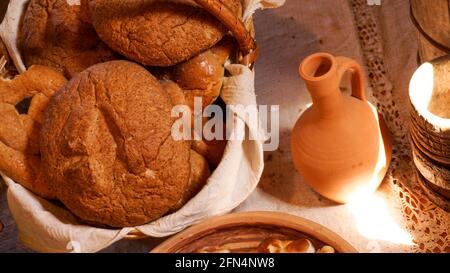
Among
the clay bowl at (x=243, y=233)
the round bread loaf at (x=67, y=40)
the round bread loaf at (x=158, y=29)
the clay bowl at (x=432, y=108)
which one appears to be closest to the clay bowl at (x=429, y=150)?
the clay bowl at (x=432, y=108)

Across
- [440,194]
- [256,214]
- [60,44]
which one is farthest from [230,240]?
[60,44]

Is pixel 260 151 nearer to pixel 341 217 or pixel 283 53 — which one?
pixel 341 217

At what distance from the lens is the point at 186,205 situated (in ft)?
3.34

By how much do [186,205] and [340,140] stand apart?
305 mm

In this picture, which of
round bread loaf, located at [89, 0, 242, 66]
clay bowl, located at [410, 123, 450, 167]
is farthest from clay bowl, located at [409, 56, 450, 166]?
round bread loaf, located at [89, 0, 242, 66]

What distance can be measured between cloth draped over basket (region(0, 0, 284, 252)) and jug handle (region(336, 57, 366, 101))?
0.62 ft

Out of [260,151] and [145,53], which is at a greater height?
[145,53]

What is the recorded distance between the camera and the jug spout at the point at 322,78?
0.93 m

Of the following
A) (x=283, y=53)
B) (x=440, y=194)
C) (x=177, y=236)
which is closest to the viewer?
(x=177, y=236)

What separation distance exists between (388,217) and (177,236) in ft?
1.49

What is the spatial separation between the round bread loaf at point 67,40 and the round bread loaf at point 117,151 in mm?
156

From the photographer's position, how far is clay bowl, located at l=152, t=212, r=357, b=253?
0.97 m

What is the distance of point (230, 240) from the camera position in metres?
1.00

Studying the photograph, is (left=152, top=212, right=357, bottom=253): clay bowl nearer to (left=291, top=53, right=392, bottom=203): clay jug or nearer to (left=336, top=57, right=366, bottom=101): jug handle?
(left=291, top=53, right=392, bottom=203): clay jug
